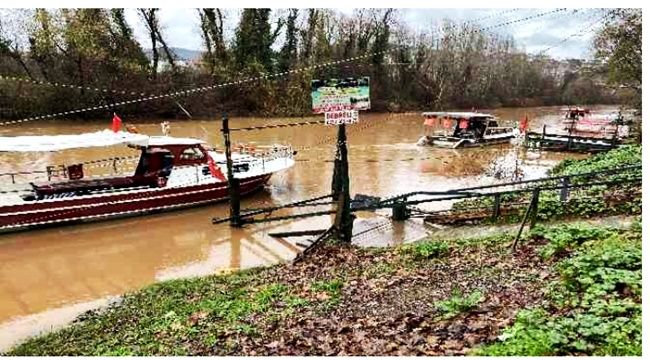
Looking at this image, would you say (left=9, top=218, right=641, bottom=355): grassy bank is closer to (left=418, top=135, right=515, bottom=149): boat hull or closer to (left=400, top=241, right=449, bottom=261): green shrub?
(left=400, top=241, right=449, bottom=261): green shrub

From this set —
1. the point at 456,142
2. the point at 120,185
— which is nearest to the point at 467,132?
the point at 456,142

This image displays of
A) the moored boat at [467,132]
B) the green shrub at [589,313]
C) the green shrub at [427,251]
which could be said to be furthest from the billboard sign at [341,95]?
the moored boat at [467,132]

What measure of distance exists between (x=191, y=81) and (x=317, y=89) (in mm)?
39794

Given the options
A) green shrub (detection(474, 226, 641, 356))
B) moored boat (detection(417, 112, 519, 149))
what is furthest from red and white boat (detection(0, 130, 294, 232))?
moored boat (detection(417, 112, 519, 149))

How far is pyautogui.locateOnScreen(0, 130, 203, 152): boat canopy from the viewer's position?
15752 mm

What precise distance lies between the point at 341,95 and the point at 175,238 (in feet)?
24.4

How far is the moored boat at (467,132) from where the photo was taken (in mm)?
31734

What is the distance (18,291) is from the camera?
12031 mm

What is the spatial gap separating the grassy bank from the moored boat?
2215 centimetres

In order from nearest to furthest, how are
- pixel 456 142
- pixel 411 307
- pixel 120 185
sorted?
1. pixel 411 307
2. pixel 120 185
3. pixel 456 142

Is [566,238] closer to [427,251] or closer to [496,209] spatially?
[427,251]

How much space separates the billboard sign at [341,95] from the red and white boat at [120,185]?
24.2ft

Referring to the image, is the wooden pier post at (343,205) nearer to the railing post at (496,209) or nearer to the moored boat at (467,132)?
the railing post at (496,209)

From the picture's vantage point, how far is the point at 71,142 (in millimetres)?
16469
